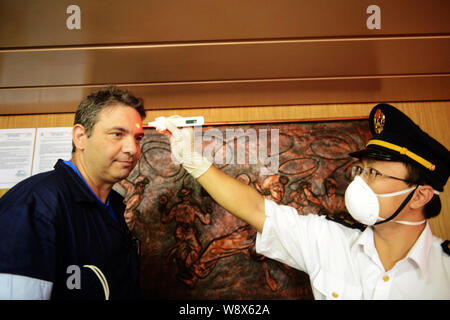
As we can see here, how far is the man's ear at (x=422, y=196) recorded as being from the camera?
1.15 m

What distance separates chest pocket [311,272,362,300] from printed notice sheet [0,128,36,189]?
7.45ft

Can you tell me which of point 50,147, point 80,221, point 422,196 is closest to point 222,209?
point 80,221

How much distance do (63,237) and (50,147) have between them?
137cm

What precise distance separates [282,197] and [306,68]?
0.91m

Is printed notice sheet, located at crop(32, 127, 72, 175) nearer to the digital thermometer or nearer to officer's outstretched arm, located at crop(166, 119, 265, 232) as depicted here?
the digital thermometer

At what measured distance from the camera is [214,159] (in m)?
1.90

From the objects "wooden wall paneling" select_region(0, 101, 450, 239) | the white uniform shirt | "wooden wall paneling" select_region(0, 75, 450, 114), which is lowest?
the white uniform shirt

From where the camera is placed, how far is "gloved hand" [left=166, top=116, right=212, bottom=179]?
1.33 metres

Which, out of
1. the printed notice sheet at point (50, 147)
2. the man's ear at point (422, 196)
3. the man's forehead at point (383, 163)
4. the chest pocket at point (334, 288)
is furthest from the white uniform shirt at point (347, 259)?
the printed notice sheet at point (50, 147)

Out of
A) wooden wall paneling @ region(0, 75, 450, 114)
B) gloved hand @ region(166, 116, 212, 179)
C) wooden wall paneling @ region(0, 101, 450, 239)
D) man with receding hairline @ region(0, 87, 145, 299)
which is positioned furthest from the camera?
wooden wall paneling @ region(0, 101, 450, 239)

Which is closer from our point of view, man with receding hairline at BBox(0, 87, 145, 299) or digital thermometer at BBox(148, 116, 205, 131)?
man with receding hairline at BBox(0, 87, 145, 299)

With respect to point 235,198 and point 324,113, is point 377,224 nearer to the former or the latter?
point 235,198

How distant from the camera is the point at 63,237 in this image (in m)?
0.99

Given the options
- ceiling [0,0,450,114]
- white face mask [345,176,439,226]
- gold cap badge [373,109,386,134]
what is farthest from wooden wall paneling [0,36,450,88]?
white face mask [345,176,439,226]
